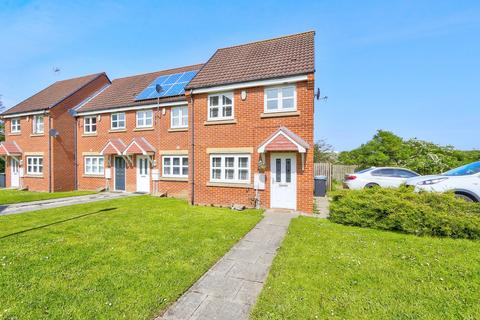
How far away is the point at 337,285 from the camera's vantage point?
408cm

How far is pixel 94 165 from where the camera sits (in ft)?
57.4

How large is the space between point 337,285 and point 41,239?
7.55 meters

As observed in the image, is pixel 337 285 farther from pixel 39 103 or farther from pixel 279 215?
pixel 39 103

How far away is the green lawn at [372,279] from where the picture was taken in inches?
134

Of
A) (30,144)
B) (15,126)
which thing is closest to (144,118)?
(30,144)

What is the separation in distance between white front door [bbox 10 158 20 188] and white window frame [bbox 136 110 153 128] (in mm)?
13156

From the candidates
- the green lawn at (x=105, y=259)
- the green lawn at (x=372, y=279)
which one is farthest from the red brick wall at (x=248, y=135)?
the green lawn at (x=372, y=279)

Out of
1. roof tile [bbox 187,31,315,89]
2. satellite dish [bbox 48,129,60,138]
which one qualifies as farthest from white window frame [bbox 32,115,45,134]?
roof tile [bbox 187,31,315,89]

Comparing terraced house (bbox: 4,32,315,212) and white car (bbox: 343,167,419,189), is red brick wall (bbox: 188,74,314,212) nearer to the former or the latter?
terraced house (bbox: 4,32,315,212)

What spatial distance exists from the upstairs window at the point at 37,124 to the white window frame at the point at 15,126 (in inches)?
88.7

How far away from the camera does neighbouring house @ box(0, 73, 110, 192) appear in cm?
1711

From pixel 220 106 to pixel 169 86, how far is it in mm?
6239

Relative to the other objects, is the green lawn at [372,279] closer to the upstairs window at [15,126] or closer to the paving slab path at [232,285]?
the paving slab path at [232,285]

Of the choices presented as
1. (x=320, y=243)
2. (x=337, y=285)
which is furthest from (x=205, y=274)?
(x=320, y=243)
